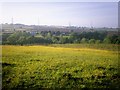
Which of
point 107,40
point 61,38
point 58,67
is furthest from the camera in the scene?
point 107,40

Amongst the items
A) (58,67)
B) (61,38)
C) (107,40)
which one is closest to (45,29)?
(61,38)

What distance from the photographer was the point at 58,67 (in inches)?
197

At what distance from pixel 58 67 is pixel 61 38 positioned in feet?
2.97

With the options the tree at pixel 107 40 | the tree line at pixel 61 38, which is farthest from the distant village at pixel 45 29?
the tree at pixel 107 40

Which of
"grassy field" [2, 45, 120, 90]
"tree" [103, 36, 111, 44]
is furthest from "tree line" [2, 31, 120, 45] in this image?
"grassy field" [2, 45, 120, 90]

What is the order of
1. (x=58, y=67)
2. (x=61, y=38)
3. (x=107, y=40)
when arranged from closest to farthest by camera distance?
1. (x=58, y=67)
2. (x=61, y=38)
3. (x=107, y=40)

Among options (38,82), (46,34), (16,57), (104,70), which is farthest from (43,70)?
(104,70)

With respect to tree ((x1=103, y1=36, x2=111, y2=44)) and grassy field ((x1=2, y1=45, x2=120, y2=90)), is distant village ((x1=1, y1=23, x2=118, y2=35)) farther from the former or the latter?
grassy field ((x1=2, y1=45, x2=120, y2=90))

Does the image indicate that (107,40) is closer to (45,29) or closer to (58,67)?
(58,67)

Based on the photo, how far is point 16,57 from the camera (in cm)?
511

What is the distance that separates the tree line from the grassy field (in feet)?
0.59

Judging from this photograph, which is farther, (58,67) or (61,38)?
(61,38)

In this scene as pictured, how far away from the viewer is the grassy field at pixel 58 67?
4.71 m

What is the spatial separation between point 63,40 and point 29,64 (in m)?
1.19
